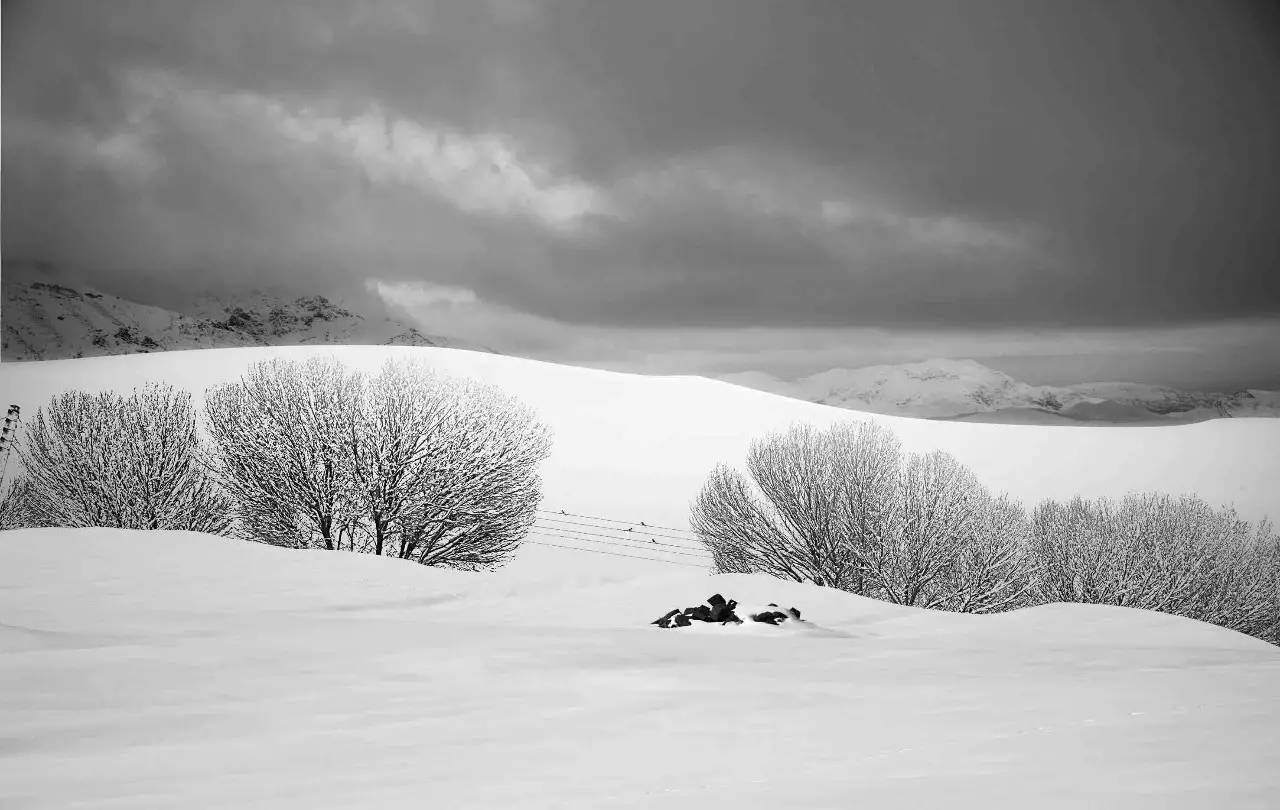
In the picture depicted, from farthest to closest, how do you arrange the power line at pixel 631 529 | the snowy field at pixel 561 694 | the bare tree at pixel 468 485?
1. the power line at pixel 631 529
2. the bare tree at pixel 468 485
3. the snowy field at pixel 561 694

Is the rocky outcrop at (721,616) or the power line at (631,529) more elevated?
the rocky outcrop at (721,616)

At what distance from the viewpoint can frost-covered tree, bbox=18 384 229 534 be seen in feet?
117


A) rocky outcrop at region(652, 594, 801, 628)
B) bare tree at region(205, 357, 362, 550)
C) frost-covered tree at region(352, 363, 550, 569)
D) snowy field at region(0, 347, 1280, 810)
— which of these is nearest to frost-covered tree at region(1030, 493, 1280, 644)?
frost-covered tree at region(352, 363, 550, 569)

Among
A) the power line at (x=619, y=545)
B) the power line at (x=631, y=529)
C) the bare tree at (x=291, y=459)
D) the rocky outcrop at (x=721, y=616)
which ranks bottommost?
the power line at (x=619, y=545)

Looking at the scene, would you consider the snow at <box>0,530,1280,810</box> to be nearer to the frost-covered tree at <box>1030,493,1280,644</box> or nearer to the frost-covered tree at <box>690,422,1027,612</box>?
the frost-covered tree at <box>690,422,1027,612</box>

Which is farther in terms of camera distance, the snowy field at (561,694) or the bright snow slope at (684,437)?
the bright snow slope at (684,437)

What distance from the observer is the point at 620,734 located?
699cm

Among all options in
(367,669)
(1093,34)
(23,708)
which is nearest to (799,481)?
(1093,34)

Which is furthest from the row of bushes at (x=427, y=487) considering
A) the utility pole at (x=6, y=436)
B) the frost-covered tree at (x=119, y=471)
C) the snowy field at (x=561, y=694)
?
the snowy field at (x=561, y=694)

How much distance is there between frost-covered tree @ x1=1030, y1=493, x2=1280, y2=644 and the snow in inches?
1228

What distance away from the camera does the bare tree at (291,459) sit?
3353 centimetres

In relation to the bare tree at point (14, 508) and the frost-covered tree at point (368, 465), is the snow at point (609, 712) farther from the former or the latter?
the bare tree at point (14, 508)

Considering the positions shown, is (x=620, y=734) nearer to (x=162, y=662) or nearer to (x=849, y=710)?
(x=849, y=710)

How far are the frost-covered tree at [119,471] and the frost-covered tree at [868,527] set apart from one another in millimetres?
18090
